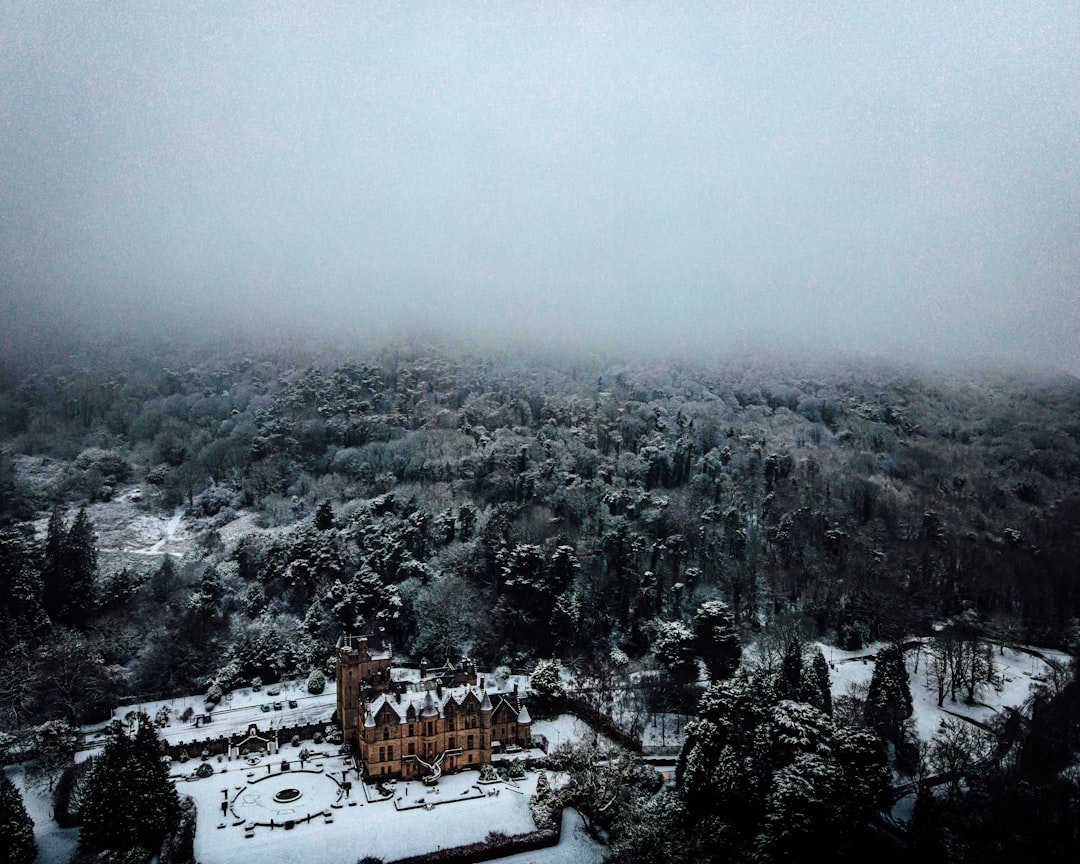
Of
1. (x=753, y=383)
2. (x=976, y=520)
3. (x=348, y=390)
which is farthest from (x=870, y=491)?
(x=348, y=390)

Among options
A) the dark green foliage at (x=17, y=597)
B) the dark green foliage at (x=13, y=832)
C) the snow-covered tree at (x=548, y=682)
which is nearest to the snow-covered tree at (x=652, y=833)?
the snow-covered tree at (x=548, y=682)

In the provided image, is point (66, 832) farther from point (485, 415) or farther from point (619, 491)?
point (485, 415)

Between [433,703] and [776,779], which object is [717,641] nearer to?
[776,779]

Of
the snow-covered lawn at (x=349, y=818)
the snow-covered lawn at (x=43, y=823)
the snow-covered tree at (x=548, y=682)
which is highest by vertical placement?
the snow-covered tree at (x=548, y=682)

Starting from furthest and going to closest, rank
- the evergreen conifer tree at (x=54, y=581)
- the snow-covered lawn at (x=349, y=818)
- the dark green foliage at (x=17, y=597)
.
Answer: the evergreen conifer tree at (x=54, y=581), the dark green foliage at (x=17, y=597), the snow-covered lawn at (x=349, y=818)

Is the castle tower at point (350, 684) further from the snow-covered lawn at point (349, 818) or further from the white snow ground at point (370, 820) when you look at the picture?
the snow-covered lawn at point (349, 818)

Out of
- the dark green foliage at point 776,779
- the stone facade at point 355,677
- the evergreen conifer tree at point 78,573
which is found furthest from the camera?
the evergreen conifer tree at point 78,573

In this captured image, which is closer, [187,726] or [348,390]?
[187,726]
